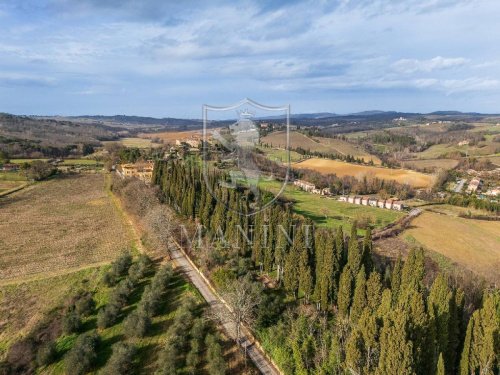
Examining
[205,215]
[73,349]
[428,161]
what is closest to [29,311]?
[73,349]

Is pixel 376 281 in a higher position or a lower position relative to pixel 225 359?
higher

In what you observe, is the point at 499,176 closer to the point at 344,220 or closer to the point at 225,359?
the point at 344,220

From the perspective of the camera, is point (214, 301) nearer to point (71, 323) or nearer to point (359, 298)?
point (71, 323)

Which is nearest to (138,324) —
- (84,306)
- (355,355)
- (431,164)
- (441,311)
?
(84,306)

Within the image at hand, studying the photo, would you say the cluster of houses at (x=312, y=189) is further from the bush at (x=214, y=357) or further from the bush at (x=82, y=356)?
the bush at (x=82, y=356)

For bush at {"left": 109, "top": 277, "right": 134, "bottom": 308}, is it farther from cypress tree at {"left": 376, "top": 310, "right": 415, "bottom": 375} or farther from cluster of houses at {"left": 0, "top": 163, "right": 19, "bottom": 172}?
cluster of houses at {"left": 0, "top": 163, "right": 19, "bottom": 172}

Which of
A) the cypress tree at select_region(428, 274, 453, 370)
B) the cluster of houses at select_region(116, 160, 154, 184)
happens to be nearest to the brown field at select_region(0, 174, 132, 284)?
the cluster of houses at select_region(116, 160, 154, 184)
